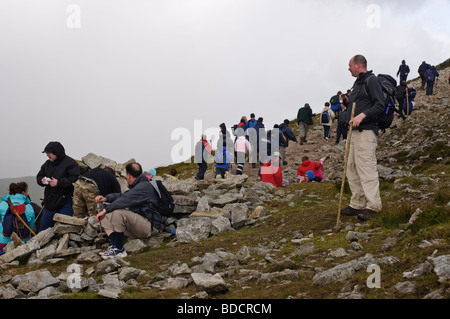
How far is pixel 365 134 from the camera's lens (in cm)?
888

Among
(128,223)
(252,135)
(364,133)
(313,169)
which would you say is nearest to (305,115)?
(252,135)

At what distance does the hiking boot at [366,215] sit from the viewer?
9.05 metres

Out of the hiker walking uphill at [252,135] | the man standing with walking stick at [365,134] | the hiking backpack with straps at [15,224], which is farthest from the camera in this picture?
the hiker walking uphill at [252,135]

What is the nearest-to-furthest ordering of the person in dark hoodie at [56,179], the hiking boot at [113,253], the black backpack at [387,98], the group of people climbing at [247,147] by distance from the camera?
1. the black backpack at [387,98]
2. the hiking boot at [113,253]
3. the person in dark hoodie at [56,179]
4. the group of people climbing at [247,147]

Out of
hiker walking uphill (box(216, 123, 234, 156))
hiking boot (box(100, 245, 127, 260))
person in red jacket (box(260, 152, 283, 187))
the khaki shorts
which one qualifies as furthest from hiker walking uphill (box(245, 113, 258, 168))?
hiking boot (box(100, 245, 127, 260))

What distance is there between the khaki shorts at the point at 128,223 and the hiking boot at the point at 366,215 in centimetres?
495

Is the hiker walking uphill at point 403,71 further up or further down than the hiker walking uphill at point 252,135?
further up

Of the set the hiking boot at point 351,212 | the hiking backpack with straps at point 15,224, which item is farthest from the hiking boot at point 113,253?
the hiking boot at point 351,212

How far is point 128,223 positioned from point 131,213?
0.79 feet

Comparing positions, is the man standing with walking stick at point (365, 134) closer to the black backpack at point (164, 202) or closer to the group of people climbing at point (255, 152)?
the black backpack at point (164, 202)

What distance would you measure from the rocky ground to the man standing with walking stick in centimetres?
62
